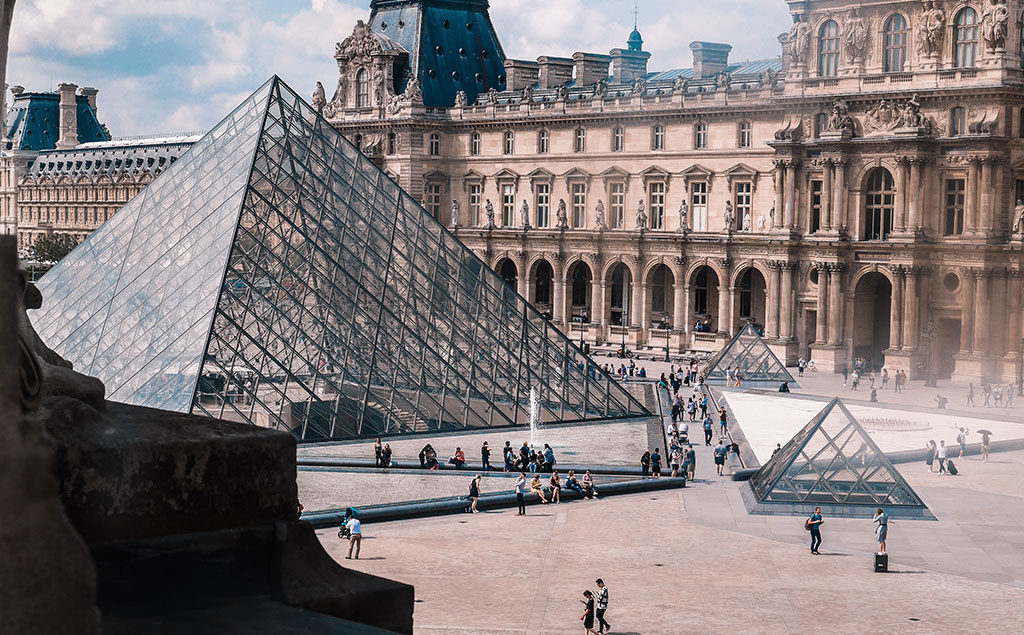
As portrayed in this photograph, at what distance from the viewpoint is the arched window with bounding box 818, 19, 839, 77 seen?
173 feet

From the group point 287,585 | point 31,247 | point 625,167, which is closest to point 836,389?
point 625,167

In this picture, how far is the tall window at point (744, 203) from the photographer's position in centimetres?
5925

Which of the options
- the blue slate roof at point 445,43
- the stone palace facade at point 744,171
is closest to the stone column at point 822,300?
the stone palace facade at point 744,171

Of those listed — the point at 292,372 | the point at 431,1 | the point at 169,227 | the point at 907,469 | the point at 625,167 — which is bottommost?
the point at 907,469

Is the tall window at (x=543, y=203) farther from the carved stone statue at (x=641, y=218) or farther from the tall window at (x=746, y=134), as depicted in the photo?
the tall window at (x=746, y=134)

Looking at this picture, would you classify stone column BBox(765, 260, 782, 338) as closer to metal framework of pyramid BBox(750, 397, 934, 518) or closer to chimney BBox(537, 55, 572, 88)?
chimney BBox(537, 55, 572, 88)

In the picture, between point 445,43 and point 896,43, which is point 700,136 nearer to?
point 896,43

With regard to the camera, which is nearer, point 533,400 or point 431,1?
point 533,400

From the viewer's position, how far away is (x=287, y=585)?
13.5ft

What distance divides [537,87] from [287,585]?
7081 centimetres

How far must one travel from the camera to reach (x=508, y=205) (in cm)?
7050

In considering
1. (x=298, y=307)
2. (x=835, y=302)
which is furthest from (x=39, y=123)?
(x=298, y=307)

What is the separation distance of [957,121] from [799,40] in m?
7.00

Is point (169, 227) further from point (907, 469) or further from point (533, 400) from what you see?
point (907, 469)
